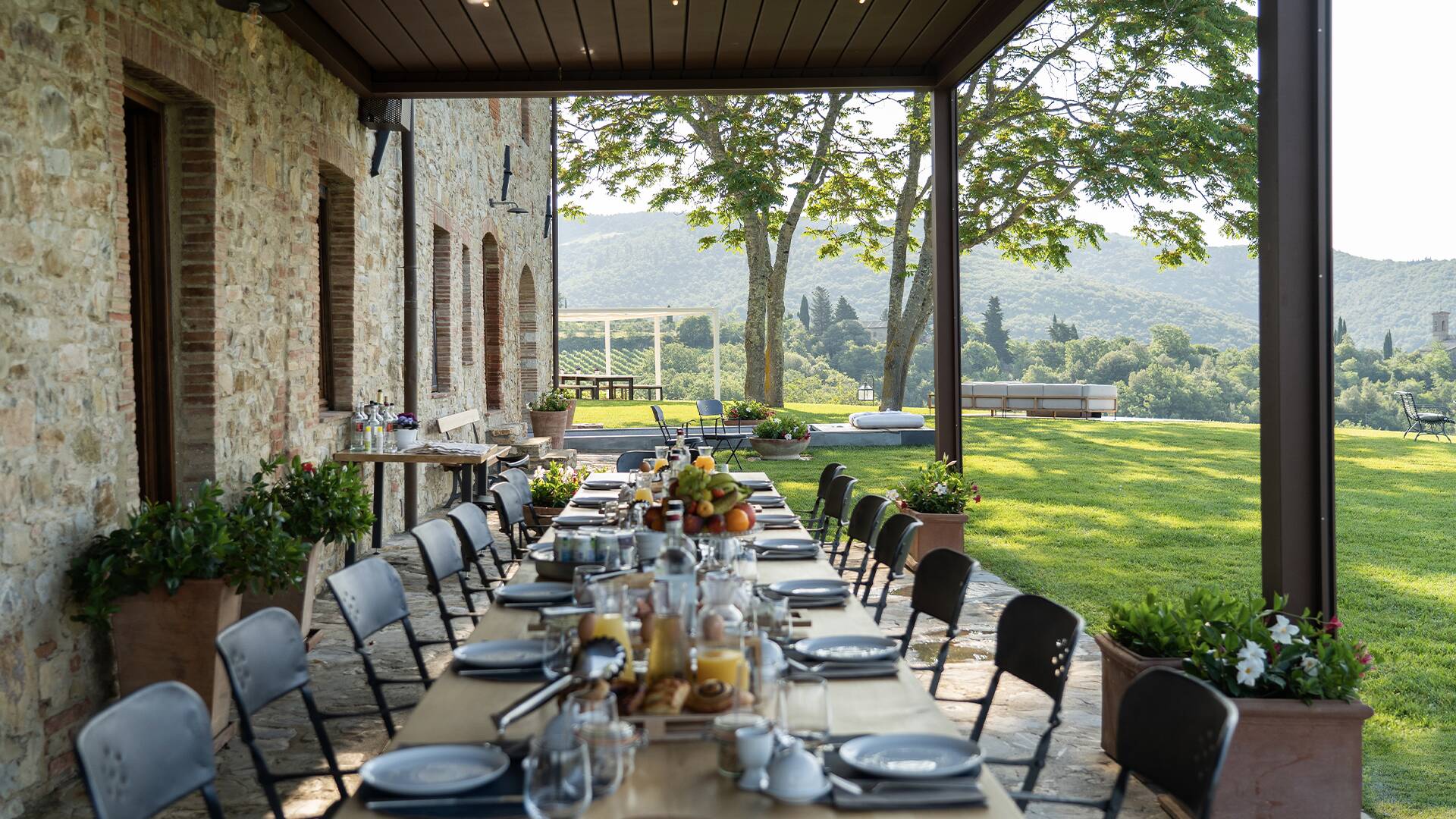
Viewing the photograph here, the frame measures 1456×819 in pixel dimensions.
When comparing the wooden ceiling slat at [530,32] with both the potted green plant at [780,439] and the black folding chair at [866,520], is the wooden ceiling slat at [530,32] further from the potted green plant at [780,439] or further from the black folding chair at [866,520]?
the potted green plant at [780,439]

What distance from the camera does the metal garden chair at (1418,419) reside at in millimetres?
15258

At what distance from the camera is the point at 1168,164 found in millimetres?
13930

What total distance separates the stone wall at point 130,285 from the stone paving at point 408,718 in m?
0.59

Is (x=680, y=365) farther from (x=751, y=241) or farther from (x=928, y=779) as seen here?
(x=928, y=779)

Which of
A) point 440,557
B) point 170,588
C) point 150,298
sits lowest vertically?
point 170,588

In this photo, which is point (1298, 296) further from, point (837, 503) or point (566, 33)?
point (566, 33)

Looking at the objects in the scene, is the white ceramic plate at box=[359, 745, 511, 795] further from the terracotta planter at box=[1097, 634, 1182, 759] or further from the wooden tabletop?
the wooden tabletop

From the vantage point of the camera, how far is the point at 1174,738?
2121 mm

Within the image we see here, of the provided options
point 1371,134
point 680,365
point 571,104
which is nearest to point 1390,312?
point 1371,134

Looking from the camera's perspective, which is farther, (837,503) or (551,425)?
(551,425)

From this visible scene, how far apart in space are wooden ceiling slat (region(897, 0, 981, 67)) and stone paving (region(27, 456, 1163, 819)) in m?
3.12

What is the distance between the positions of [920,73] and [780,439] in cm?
Answer: 744

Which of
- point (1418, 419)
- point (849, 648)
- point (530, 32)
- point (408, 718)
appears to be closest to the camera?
point (408, 718)

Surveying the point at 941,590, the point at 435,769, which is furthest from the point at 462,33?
the point at 435,769
